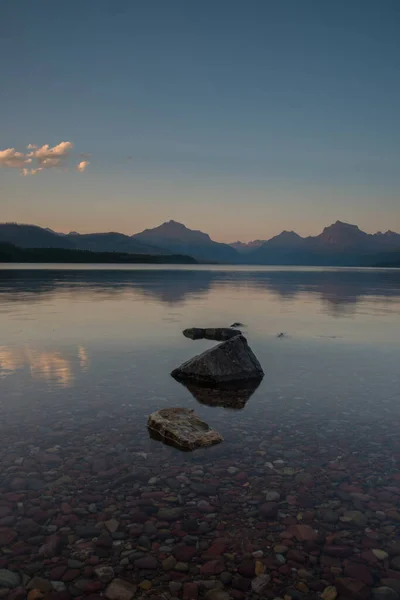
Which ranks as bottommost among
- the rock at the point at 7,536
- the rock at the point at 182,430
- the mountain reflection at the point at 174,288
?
the mountain reflection at the point at 174,288

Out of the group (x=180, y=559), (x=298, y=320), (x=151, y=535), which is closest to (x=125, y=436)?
(x=151, y=535)

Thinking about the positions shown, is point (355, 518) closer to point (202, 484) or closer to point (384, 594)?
point (384, 594)

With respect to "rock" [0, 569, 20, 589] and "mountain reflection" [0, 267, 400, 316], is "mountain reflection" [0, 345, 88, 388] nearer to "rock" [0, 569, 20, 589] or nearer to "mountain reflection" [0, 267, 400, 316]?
"rock" [0, 569, 20, 589]

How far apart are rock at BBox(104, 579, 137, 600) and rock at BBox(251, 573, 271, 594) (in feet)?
5.61

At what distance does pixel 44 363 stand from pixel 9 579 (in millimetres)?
14309

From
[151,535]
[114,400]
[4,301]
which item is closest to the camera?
[151,535]

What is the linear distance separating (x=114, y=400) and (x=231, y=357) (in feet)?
19.8

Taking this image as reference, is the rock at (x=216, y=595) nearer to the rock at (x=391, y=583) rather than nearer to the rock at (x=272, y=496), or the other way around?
the rock at (x=391, y=583)

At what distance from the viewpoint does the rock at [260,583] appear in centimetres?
635

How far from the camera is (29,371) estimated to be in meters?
18.4

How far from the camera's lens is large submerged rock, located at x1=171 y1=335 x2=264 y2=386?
1809cm

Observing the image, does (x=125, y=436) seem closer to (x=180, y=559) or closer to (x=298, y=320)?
(x=180, y=559)

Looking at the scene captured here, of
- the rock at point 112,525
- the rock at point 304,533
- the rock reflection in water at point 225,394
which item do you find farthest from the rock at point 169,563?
the rock reflection in water at point 225,394

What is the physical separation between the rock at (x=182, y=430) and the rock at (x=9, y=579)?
5.16 m
